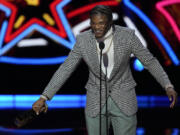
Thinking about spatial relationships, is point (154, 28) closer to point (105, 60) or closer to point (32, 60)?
point (32, 60)

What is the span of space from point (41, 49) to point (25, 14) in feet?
2.14

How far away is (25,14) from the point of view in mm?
7082

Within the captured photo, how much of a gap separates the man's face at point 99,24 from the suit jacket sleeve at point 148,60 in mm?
220

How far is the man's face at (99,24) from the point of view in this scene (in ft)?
8.25

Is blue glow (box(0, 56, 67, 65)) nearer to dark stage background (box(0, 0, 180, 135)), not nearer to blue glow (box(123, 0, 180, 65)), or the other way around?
dark stage background (box(0, 0, 180, 135))

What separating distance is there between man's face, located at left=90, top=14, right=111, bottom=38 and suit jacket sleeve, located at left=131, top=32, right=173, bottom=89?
22 cm

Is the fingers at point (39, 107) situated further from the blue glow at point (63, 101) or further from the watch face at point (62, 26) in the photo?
the blue glow at point (63, 101)

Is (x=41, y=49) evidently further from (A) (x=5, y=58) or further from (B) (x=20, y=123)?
(B) (x=20, y=123)

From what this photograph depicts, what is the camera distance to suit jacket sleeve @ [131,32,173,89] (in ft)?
8.67

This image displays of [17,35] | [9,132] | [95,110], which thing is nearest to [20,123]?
[95,110]

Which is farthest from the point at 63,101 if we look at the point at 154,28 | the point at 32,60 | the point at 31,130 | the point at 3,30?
the point at 154,28

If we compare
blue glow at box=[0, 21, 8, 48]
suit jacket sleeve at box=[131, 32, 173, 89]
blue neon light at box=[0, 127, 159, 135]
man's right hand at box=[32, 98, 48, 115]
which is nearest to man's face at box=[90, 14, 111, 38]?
suit jacket sleeve at box=[131, 32, 173, 89]

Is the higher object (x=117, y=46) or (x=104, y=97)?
(x=117, y=46)

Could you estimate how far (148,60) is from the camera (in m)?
2.68
